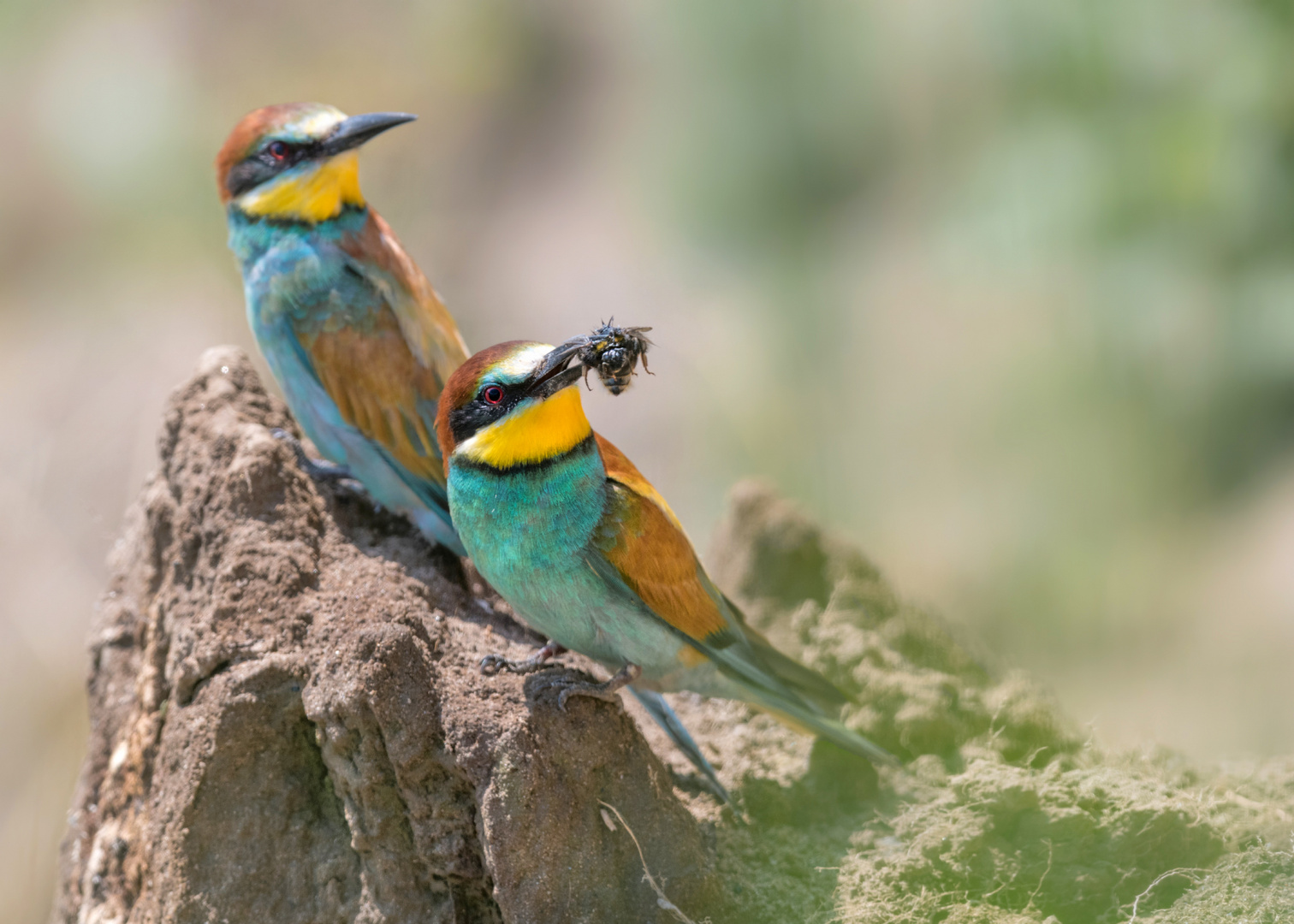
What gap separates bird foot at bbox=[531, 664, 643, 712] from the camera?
224cm

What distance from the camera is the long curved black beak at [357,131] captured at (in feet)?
10.5

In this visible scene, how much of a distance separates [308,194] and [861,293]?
314 cm

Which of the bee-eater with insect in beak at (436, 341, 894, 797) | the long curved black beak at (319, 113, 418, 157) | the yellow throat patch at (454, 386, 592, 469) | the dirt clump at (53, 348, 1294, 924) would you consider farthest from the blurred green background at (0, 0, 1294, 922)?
the long curved black beak at (319, 113, 418, 157)

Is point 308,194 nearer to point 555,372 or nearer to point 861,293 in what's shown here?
point 555,372

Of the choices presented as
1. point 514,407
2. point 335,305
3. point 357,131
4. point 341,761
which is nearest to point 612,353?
point 514,407

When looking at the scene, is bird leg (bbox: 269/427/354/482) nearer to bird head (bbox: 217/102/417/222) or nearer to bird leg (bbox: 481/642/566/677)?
bird head (bbox: 217/102/417/222)

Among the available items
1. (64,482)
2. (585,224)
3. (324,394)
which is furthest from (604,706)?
(585,224)

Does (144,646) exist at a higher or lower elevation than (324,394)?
lower

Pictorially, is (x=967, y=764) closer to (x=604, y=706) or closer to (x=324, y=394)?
(x=604, y=706)

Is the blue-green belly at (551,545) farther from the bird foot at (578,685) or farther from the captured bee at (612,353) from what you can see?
the captured bee at (612,353)

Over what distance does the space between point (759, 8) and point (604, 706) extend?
18.8 feet

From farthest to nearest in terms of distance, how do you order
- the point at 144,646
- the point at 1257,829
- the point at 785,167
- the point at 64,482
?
the point at 785,167, the point at 64,482, the point at 144,646, the point at 1257,829

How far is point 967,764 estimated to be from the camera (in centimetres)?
277

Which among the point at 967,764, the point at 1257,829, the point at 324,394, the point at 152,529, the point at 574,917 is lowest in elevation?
the point at 574,917
